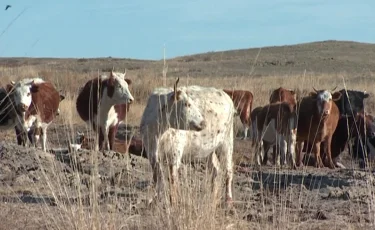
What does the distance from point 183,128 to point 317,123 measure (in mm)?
8186

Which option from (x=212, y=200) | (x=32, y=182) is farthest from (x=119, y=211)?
(x=32, y=182)

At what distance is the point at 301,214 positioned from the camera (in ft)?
31.3

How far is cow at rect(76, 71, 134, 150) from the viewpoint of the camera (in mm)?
16734

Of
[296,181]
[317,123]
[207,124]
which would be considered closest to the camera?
[207,124]

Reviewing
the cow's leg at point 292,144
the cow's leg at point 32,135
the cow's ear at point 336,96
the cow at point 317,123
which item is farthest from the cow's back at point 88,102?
the cow's ear at point 336,96

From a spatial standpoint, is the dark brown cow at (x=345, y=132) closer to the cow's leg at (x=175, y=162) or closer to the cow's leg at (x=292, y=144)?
the cow's leg at (x=292, y=144)

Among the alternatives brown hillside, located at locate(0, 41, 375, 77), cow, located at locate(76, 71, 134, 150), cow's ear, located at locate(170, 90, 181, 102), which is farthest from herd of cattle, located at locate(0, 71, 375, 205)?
brown hillside, located at locate(0, 41, 375, 77)

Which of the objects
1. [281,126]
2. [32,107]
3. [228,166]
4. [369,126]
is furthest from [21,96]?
[369,126]

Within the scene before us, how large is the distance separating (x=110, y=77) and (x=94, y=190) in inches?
366

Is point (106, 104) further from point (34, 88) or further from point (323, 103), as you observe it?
point (323, 103)

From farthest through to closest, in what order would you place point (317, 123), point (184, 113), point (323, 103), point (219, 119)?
point (317, 123) → point (323, 103) → point (219, 119) → point (184, 113)

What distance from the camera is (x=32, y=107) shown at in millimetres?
17281

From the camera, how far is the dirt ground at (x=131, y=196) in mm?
8016

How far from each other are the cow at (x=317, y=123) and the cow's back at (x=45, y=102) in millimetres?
5016
